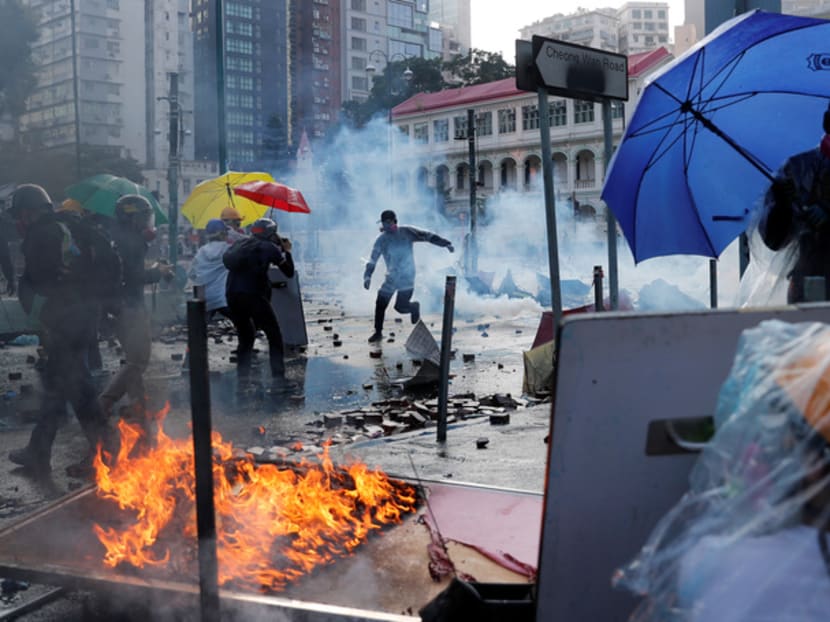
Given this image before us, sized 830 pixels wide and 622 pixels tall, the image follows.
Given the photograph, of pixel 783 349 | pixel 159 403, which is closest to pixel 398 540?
pixel 783 349

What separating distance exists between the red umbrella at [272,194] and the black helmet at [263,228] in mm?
2827

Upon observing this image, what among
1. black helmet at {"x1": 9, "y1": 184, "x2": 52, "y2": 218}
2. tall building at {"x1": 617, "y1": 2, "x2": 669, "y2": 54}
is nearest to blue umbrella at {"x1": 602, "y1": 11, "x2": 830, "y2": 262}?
black helmet at {"x1": 9, "y1": 184, "x2": 52, "y2": 218}

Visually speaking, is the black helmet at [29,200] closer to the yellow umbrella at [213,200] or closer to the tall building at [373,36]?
the yellow umbrella at [213,200]

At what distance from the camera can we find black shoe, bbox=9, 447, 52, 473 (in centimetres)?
562

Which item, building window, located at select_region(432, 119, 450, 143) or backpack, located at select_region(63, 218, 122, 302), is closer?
backpack, located at select_region(63, 218, 122, 302)

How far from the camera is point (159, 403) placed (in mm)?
8133

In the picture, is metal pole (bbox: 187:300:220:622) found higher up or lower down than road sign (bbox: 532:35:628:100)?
lower down

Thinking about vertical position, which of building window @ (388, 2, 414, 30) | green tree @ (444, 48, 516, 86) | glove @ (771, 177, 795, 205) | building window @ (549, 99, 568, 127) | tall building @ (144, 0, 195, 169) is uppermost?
building window @ (388, 2, 414, 30)

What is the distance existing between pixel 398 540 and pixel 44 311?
309 centimetres

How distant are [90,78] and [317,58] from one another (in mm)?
91339

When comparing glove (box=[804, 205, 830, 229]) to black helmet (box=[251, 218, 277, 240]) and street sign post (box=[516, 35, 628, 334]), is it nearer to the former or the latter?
street sign post (box=[516, 35, 628, 334])

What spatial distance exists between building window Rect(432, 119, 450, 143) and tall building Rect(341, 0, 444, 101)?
47278 mm

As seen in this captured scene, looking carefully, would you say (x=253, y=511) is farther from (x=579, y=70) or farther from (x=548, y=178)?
(x=579, y=70)

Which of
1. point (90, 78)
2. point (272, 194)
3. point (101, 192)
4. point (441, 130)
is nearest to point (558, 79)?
point (272, 194)
